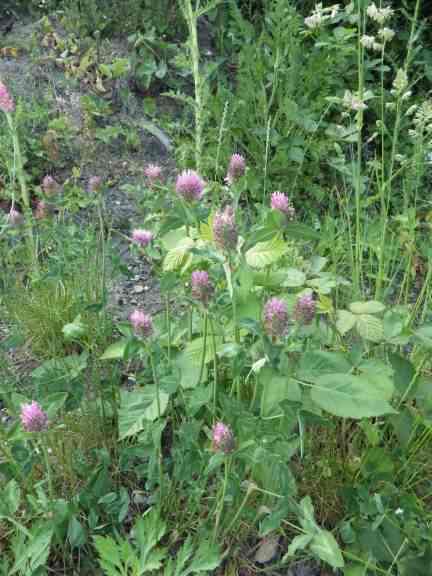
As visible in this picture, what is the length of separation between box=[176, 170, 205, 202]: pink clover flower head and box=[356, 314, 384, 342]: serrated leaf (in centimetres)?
44

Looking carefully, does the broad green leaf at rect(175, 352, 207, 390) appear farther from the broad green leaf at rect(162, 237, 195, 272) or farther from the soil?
the soil

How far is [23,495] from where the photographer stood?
134 centimetres

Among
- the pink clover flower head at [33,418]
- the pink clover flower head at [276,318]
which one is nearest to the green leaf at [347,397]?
the pink clover flower head at [276,318]

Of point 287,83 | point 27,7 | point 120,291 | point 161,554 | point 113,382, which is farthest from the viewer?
point 27,7

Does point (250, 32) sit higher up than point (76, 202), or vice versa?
point (250, 32)

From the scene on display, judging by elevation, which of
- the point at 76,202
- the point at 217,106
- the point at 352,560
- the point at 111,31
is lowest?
the point at 352,560

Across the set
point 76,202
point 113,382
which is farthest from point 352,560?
point 76,202

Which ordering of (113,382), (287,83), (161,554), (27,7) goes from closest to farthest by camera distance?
1. (161,554)
2. (113,382)
3. (287,83)
4. (27,7)

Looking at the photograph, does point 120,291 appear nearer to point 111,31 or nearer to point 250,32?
point 250,32

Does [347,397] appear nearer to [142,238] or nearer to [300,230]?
[300,230]

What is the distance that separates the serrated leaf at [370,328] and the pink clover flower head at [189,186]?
1.45 ft

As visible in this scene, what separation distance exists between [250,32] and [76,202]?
1.25 metres

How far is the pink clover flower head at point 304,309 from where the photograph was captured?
1.09 m

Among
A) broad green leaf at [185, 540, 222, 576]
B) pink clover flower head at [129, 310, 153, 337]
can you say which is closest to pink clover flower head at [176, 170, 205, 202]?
pink clover flower head at [129, 310, 153, 337]
